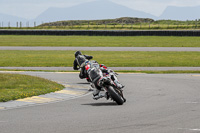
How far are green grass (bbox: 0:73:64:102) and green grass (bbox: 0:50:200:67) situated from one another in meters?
11.7

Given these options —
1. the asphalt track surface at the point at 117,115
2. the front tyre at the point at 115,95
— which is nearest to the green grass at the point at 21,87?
the asphalt track surface at the point at 117,115

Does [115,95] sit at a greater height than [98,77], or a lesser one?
lesser

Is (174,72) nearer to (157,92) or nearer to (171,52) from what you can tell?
(157,92)

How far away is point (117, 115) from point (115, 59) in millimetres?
22722

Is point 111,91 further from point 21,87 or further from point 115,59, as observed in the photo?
point 115,59

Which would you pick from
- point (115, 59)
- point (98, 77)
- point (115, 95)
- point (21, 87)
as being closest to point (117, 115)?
point (115, 95)

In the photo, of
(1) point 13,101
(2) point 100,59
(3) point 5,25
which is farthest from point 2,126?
(3) point 5,25

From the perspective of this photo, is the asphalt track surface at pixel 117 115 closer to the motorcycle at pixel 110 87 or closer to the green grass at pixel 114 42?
the motorcycle at pixel 110 87

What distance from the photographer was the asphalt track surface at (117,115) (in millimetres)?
9375

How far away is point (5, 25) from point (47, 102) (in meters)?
69.6

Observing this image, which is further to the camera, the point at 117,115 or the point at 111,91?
the point at 111,91

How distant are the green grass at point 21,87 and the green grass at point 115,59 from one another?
11.7 meters

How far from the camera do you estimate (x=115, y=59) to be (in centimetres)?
3366

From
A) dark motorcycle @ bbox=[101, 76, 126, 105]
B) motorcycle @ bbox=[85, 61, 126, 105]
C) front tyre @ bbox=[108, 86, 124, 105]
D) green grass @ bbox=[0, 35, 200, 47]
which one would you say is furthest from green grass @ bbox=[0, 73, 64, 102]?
green grass @ bbox=[0, 35, 200, 47]
